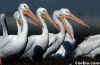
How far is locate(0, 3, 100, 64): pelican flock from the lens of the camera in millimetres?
10398

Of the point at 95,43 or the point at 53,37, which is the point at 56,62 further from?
the point at 95,43

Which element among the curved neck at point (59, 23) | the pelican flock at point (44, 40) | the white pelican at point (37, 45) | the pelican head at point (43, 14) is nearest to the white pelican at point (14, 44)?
the pelican flock at point (44, 40)

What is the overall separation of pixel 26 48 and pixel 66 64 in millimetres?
1621

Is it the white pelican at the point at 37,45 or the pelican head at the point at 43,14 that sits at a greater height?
the pelican head at the point at 43,14

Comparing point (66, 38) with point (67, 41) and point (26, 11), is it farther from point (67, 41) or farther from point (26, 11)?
point (26, 11)

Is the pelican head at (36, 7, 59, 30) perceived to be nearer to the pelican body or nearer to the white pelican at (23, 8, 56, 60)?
the white pelican at (23, 8, 56, 60)

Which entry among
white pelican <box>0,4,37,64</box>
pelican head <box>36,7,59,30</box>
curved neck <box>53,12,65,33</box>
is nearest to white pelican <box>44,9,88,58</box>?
curved neck <box>53,12,65,33</box>

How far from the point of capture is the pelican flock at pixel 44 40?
1040 cm

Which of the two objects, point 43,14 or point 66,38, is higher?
point 43,14

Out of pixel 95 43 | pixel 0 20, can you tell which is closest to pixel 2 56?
pixel 0 20

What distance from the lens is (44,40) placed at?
11.1 meters

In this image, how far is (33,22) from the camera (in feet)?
39.3

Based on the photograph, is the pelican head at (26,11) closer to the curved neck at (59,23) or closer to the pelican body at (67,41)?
the curved neck at (59,23)

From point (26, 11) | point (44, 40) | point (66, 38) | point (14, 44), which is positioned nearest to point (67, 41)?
point (66, 38)
